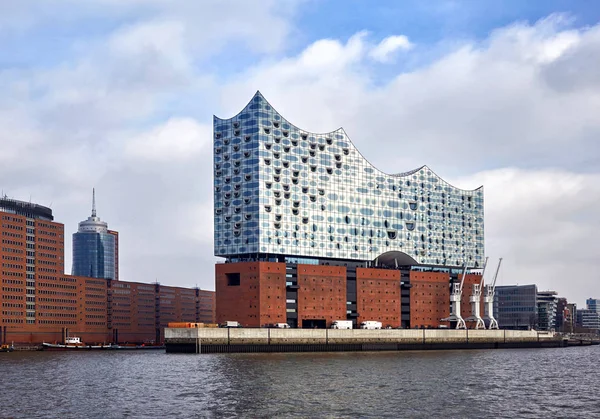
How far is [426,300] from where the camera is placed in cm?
19600

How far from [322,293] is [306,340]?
469 inches

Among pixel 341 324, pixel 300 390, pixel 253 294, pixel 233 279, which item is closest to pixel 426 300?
pixel 341 324

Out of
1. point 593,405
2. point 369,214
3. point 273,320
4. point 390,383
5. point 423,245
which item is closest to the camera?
point 593,405

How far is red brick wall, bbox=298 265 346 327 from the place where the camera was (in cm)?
16850

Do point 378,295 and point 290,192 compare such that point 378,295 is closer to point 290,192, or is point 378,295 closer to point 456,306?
point 456,306

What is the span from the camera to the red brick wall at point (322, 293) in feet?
553

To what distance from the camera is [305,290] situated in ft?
554

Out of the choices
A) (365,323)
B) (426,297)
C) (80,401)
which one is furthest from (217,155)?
(80,401)

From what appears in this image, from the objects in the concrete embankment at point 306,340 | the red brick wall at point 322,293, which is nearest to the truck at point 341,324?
the red brick wall at point 322,293

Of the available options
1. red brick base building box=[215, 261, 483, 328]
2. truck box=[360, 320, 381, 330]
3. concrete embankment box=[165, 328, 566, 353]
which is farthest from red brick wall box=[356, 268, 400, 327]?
concrete embankment box=[165, 328, 566, 353]

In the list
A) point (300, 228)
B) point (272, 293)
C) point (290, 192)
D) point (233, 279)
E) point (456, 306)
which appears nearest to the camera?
point (272, 293)

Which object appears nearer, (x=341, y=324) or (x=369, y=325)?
(x=341, y=324)

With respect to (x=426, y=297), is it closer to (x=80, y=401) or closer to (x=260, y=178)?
(x=260, y=178)

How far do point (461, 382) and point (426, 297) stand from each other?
342ft
